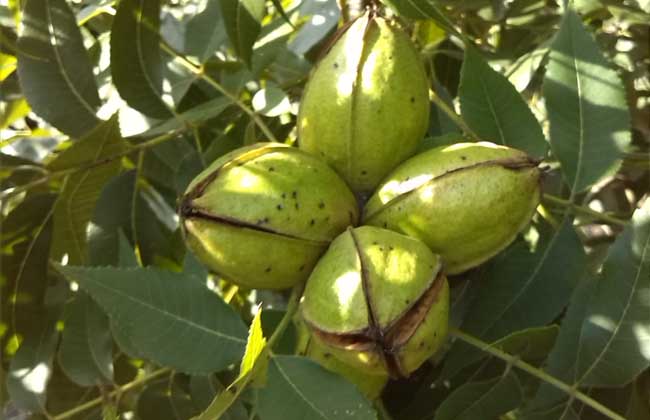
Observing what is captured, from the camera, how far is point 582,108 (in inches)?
53.0

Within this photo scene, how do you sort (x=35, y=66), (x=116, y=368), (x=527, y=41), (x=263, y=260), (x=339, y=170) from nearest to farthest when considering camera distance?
(x=263, y=260)
(x=339, y=170)
(x=35, y=66)
(x=116, y=368)
(x=527, y=41)

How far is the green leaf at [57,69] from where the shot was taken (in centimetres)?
151

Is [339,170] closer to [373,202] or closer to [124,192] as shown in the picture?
[373,202]

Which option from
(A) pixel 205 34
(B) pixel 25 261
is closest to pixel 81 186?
(B) pixel 25 261

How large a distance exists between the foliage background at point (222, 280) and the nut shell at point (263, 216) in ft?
0.28

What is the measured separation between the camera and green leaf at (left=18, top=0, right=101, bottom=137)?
4.95ft

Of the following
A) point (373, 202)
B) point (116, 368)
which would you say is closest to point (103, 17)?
point (116, 368)

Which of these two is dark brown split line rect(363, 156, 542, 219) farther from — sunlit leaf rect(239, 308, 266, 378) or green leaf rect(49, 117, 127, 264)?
green leaf rect(49, 117, 127, 264)

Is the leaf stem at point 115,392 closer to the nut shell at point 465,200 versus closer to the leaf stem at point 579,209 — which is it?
the nut shell at point 465,200

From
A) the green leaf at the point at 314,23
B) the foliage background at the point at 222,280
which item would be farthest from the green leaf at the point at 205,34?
the green leaf at the point at 314,23

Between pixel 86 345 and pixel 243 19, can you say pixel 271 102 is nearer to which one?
pixel 243 19

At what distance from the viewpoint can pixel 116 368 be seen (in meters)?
1.71

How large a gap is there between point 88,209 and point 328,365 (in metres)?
0.61

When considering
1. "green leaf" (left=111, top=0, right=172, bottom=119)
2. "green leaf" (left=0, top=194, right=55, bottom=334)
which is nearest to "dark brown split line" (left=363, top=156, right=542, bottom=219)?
"green leaf" (left=111, top=0, right=172, bottom=119)
